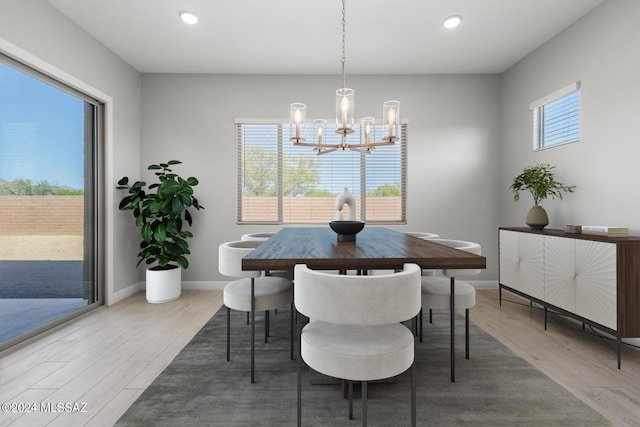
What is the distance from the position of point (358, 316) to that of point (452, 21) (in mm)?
3059

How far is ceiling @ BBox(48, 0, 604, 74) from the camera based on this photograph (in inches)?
108

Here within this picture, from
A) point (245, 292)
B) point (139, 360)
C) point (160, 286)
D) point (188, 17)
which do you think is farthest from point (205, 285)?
point (188, 17)

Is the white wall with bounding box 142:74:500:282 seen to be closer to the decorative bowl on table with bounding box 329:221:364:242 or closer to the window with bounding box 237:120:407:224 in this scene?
the window with bounding box 237:120:407:224

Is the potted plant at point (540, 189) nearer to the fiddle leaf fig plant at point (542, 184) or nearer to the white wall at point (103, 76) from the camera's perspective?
the fiddle leaf fig plant at point (542, 184)

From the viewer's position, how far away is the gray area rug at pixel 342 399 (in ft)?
5.22

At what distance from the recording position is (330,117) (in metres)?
4.17

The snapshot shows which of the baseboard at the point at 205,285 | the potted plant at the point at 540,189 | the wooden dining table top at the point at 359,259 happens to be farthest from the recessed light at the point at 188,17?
the potted plant at the point at 540,189

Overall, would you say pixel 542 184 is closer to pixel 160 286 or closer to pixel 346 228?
pixel 346 228

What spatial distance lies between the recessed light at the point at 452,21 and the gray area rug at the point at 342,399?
2.94m

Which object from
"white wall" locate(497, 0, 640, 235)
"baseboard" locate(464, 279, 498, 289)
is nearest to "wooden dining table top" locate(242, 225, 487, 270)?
"white wall" locate(497, 0, 640, 235)

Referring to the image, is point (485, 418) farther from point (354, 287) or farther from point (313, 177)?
point (313, 177)

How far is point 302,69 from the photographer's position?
4.00 m

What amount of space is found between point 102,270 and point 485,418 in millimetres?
3828

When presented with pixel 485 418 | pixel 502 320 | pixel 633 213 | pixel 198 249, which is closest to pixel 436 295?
pixel 485 418
